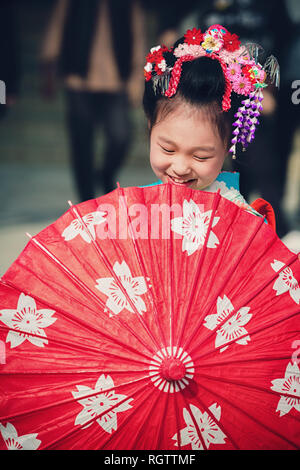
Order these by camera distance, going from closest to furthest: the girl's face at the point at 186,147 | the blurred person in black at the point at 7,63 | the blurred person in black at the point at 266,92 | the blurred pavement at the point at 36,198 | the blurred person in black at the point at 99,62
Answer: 1. the girl's face at the point at 186,147
2. the blurred person in black at the point at 266,92
3. the blurred person in black at the point at 7,63
4. the blurred pavement at the point at 36,198
5. the blurred person in black at the point at 99,62

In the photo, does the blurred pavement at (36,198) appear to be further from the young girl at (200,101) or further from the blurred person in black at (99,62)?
the young girl at (200,101)

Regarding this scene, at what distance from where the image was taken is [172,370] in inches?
51.4

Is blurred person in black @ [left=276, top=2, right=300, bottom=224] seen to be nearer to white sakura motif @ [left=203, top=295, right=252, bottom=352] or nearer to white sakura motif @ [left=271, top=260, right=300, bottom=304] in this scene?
white sakura motif @ [left=271, top=260, right=300, bottom=304]

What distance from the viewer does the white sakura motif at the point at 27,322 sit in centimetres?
144

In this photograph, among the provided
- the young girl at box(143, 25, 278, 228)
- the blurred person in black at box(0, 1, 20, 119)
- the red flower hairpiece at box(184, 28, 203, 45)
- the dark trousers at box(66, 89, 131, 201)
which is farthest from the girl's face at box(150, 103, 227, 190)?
the dark trousers at box(66, 89, 131, 201)

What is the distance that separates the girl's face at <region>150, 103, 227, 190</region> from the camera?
183 centimetres

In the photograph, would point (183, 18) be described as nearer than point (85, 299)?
No

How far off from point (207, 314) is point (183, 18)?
2.99 m

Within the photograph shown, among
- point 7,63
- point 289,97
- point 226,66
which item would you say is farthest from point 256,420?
point 7,63

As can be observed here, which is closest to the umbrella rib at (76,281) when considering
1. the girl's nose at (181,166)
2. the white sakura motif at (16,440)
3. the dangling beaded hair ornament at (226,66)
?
the white sakura motif at (16,440)

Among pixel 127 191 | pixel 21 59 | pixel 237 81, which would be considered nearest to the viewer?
pixel 127 191

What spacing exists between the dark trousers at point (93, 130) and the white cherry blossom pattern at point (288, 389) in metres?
2.98

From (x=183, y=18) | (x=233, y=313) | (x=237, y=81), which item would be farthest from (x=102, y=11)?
(x=233, y=313)

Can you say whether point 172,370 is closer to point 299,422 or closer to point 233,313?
point 233,313
